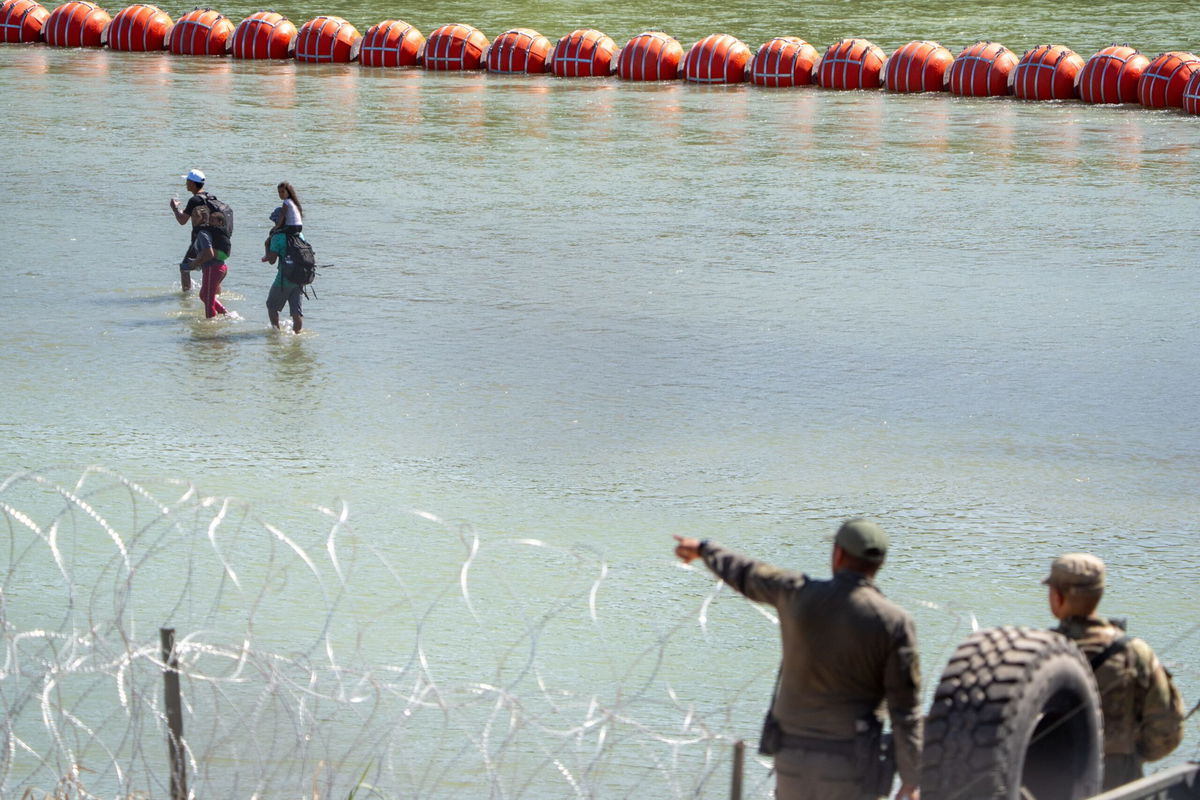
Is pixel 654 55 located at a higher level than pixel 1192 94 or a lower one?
higher

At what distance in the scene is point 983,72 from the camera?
30.8 metres

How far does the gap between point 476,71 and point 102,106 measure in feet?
29.2

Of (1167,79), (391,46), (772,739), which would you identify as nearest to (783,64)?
(1167,79)

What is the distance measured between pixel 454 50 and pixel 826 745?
30936 millimetres

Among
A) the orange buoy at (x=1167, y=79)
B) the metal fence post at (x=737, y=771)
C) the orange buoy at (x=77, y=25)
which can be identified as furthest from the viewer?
the orange buoy at (x=77, y=25)

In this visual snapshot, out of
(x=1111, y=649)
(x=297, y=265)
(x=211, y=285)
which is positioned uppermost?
(x=297, y=265)

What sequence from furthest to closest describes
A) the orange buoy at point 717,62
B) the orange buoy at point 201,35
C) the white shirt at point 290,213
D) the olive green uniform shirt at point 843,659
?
the orange buoy at point 201,35
the orange buoy at point 717,62
the white shirt at point 290,213
the olive green uniform shirt at point 843,659

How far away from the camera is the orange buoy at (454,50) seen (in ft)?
113

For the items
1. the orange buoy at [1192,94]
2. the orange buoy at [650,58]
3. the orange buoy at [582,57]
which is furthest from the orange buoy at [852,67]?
the orange buoy at [1192,94]

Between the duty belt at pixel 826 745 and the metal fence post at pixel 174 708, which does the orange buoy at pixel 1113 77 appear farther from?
the metal fence post at pixel 174 708

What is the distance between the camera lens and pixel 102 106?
28562 millimetres

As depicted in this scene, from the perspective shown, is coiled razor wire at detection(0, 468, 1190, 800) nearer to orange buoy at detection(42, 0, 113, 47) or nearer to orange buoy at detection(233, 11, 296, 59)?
orange buoy at detection(233, 11, 296, 59)

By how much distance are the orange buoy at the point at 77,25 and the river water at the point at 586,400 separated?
12169 mm

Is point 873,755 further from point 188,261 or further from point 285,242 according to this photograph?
point 188,261
